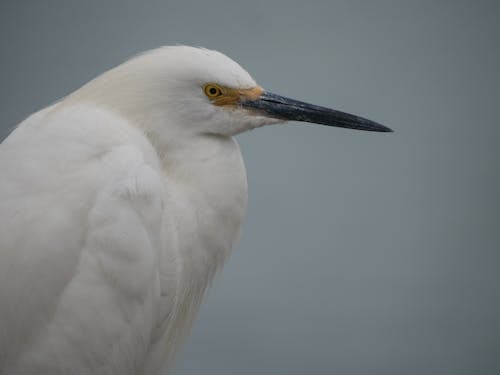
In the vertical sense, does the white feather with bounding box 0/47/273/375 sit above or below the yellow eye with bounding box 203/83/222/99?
below

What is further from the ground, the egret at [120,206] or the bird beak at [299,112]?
the bird beak at [299,112]

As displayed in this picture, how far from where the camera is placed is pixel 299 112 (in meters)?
1.64

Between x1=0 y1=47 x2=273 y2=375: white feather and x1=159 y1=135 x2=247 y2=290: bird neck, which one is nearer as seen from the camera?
x1=0 y1=47 x2=273 y2=375: white feather

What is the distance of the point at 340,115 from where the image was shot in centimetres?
171

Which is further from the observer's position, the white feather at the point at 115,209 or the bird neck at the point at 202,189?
the bird neck at the point at 202,189

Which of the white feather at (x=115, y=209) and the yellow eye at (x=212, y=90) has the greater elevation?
the yellow eye at (x=212, y=90)

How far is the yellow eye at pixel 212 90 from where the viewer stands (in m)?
1.49

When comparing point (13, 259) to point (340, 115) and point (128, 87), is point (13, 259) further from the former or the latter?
point (340, 115)

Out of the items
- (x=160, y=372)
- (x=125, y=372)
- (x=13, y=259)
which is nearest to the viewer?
(x=13, y=259)

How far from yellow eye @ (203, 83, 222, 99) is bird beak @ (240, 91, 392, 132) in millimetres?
57

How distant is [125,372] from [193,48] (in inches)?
26.8

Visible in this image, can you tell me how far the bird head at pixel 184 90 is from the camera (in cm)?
147

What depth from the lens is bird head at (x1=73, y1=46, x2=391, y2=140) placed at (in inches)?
58.1

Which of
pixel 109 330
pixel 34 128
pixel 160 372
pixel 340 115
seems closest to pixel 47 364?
pixel 109 330
